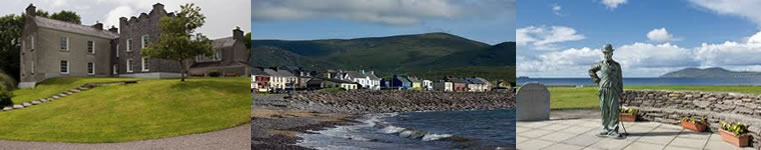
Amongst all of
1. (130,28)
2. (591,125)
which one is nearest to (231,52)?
(130,28)

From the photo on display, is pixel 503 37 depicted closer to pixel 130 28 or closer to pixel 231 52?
pixel 231 52

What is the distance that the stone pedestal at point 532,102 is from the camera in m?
11.0

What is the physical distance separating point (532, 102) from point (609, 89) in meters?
2.65

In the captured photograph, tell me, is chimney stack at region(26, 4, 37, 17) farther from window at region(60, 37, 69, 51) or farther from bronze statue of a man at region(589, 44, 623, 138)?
bronze statue of a man at region(589, 44, 623, 138)

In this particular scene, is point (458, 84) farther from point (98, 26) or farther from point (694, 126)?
point (98, 26)

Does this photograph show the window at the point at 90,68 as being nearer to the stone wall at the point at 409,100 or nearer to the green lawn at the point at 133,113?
the green lawn at the point at 133,113

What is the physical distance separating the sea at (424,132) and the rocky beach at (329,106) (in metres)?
0.04

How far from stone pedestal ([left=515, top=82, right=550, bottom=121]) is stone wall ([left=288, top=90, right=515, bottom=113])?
28.6 ft

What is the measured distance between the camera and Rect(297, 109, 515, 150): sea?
2.50 m

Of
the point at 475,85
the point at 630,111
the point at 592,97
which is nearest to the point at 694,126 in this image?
the point at 630,111

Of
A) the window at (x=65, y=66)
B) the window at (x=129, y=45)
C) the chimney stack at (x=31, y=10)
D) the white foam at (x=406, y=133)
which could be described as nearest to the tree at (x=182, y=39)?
the window at (x=129, y=45)

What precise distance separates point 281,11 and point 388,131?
953 millimetres

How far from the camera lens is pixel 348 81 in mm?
2576

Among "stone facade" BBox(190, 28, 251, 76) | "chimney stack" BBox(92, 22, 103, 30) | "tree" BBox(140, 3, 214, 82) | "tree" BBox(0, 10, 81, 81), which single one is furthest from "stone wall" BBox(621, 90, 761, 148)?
"tree" BBox(0, 10, 81, 81)
